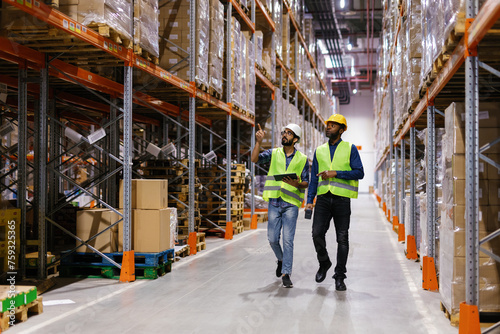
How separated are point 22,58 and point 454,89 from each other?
16.9 feet

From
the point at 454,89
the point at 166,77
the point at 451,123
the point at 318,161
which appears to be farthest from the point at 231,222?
the point at 451,123

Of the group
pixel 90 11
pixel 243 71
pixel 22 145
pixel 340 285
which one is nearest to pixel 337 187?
pixel 340 285

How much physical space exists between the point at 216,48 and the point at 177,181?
2732mm

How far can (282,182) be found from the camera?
19.2ft

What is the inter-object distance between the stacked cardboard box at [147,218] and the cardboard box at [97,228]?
0.13 m

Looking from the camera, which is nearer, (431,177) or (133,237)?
(431,177)

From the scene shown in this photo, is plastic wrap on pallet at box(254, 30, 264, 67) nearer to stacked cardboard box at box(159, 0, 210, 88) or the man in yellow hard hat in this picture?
stacked cardboard box at box(159, 0, 210, 88)

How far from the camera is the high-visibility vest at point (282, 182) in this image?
228 inches

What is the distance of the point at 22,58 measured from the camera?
5.97 m

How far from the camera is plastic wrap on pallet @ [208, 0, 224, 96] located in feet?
31.6

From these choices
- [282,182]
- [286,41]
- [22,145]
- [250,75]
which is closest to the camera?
[282,182]

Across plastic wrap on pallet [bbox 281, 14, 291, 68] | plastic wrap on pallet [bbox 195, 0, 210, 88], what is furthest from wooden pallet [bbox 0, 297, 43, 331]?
plastic wrap on pallet [bbox 281, 14, 291, 68]

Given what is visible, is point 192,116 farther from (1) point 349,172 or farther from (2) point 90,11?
(1) point 349,172

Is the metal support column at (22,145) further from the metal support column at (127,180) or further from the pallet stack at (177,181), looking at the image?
the pallet stack at (177,181)
